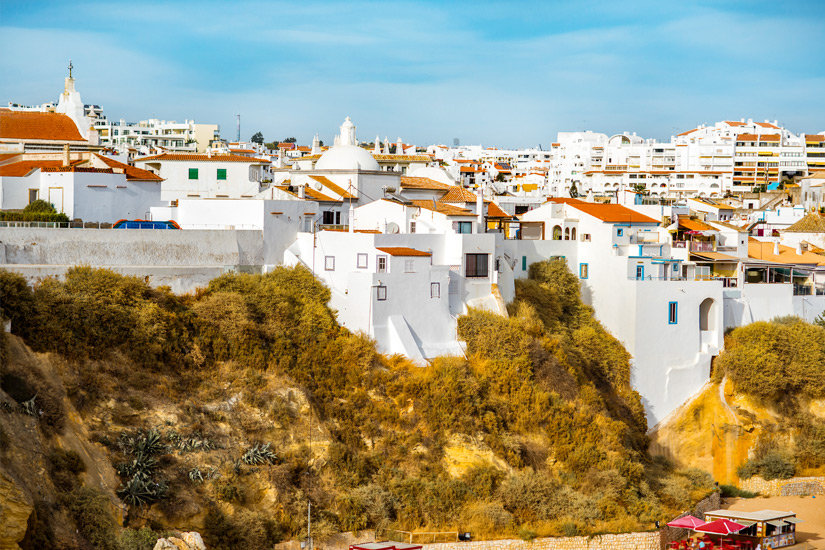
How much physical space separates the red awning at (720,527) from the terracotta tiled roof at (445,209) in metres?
13.3

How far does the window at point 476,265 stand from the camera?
3697 cm

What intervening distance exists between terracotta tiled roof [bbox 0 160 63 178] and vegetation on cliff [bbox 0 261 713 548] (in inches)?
414

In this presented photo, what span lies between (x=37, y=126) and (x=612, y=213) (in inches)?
1074

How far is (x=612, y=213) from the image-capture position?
43.4m

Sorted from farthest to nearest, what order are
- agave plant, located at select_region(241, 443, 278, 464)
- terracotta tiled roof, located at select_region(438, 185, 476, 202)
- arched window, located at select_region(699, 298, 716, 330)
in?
arched window, located at select_region(699, 298, 716, 330)
terracotta tiled roof, located at select_region(438, 185, 476, 202)
agave plant, located at select_region(241, 443, 278, 464)

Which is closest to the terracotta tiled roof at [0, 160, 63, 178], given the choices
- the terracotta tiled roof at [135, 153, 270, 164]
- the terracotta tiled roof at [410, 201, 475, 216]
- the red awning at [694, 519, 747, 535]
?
the terracotta tiled roof at [135, 153, 270, 164]

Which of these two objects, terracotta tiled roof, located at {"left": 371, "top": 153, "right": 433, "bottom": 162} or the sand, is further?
terracotta tiled roof, located at {"left": 371, "top": 153, "right": 433, "bottom": 162}

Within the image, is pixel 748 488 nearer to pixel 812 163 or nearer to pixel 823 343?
pixel 823 343

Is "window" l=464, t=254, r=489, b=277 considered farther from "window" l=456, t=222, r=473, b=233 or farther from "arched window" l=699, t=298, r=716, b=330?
"arched window" l=699, t=298, r=716, b=330

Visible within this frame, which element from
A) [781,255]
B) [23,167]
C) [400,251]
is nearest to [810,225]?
[781,255]

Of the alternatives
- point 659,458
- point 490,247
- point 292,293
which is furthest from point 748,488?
point 292,293

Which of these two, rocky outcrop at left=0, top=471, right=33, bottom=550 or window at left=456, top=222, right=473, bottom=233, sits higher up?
window at left=456, top=222, right=473, bottom=233

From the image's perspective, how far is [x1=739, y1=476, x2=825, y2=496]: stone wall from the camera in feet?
129

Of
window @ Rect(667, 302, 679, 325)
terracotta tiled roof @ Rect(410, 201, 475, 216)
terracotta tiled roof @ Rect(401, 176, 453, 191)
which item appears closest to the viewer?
terracotta tiled roof @ Rect(410, 201, 475, 216)
